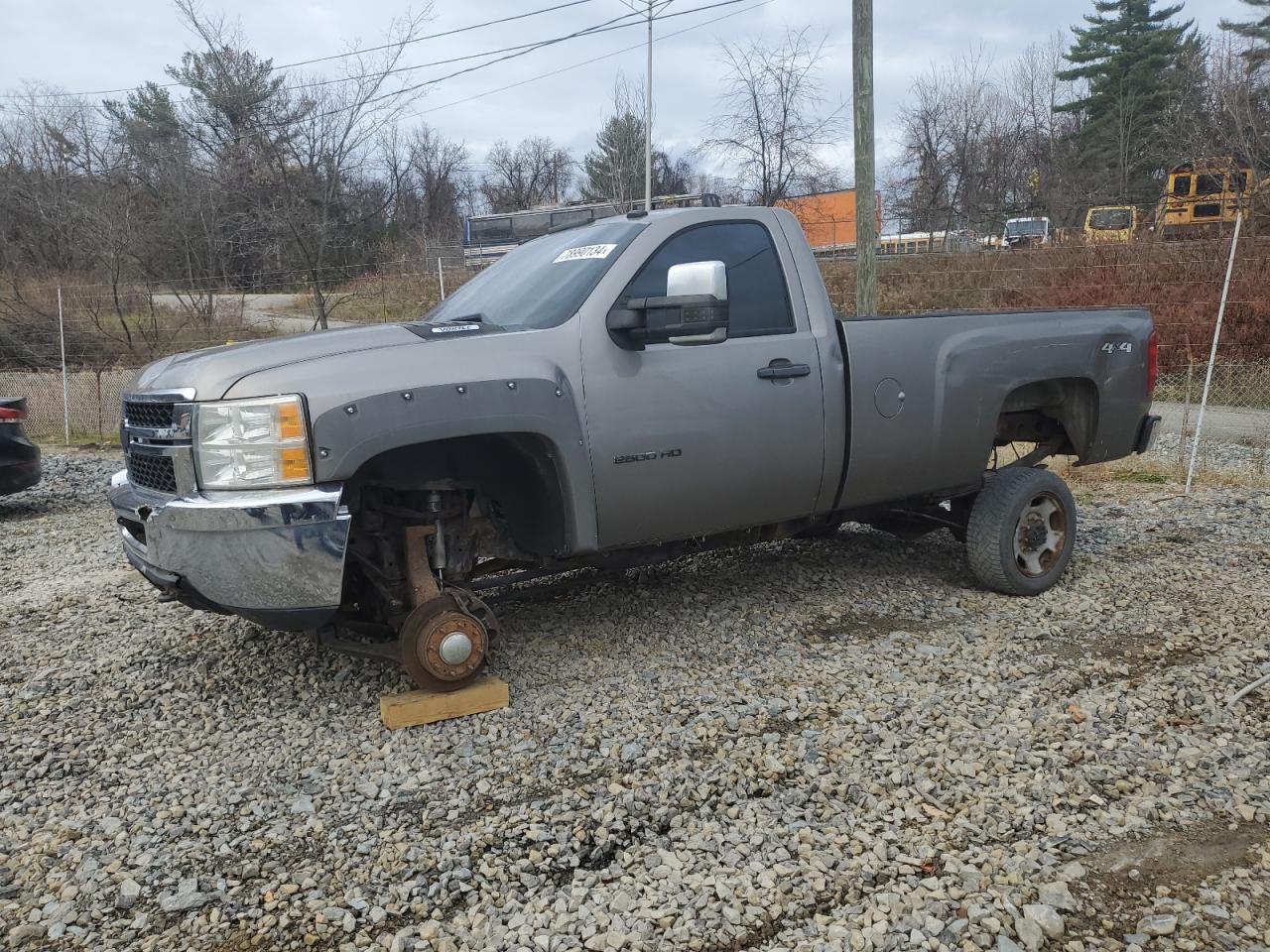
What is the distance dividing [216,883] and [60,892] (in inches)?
17.0

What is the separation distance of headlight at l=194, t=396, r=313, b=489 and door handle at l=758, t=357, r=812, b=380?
6.54 feet

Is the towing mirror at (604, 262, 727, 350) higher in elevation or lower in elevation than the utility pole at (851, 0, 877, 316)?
lower

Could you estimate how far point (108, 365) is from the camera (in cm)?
1691

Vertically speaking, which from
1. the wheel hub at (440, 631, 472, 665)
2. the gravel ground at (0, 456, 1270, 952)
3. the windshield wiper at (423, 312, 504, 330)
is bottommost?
the gravel ground at (0, 456, 1270, 952)

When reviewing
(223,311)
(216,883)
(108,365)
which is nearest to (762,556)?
(216,883)

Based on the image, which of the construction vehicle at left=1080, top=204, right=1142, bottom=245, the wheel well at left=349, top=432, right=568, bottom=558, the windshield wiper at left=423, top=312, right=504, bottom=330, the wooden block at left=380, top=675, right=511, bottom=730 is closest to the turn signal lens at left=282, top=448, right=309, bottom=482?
the wheel well at left=349, top=432, right=568, bottom=558

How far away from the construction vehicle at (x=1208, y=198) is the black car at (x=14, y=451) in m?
16.3

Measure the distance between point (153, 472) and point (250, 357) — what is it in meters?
0.63

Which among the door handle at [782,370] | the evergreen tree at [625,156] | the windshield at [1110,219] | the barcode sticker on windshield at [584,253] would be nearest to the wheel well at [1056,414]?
the door handle at [782,370]

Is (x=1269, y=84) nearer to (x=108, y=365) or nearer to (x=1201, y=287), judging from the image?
(x=1201, y=287)

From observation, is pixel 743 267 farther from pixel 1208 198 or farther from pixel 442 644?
pixel 1208 198

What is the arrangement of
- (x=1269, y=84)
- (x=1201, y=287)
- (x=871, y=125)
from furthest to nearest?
(x=1269, y=84), (x=1201, y=287), (x=871, y=125)

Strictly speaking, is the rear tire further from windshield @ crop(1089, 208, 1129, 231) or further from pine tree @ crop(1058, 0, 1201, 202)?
pine tree @ crop(1058, 0, 1201, 202)

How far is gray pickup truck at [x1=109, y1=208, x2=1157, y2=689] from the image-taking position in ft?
10.9
